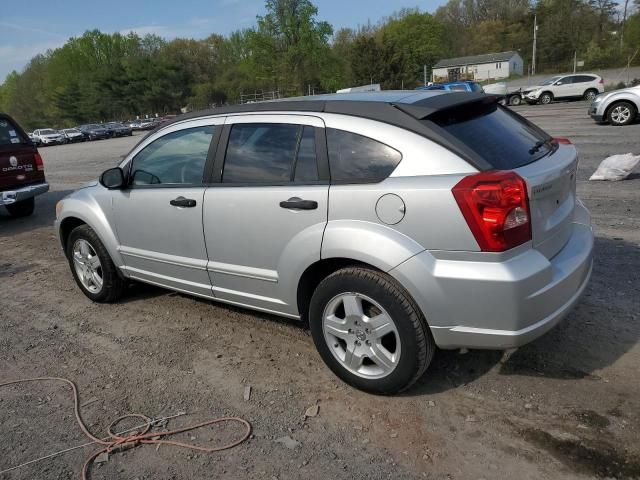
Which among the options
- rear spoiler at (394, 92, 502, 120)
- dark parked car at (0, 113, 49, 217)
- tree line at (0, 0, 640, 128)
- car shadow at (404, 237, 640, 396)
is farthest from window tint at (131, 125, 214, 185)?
tree line at (0, 0, 640, 128)

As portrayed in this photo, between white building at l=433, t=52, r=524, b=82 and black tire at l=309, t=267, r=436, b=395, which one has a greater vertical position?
black tire at l=309, t=267, r=436, b=395

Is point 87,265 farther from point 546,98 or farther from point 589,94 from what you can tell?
point 546,98

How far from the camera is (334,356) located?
10.6ft

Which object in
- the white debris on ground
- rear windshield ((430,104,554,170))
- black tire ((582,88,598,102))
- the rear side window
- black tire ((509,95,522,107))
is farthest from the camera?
black tire ((509,95,522,107))

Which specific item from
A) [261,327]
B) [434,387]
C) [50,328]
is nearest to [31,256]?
[50,328]

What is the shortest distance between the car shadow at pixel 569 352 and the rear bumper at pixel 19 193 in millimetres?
7788

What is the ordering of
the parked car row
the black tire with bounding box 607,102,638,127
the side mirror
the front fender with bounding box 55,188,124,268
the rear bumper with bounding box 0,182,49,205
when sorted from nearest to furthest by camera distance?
the side mirror
the front fender with bounding box 55,188,124,268
the rear bumper with bounding box 0,182,49,205
the black tire with bounding box 607,102,638,127
the parked car row

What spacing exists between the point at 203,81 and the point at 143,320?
310 feet

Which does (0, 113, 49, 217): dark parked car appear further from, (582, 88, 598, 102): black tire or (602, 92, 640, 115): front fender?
(582, 88, 598, 102): black tire

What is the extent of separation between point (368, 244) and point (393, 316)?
42 cm

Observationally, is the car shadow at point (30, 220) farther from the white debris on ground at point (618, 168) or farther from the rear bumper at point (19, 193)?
the white debris on ground at point (618, 168)

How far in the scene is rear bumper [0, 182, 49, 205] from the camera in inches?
336

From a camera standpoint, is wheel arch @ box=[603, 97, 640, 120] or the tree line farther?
the tree line

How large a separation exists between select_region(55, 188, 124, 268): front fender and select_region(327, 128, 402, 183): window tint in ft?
7.74
